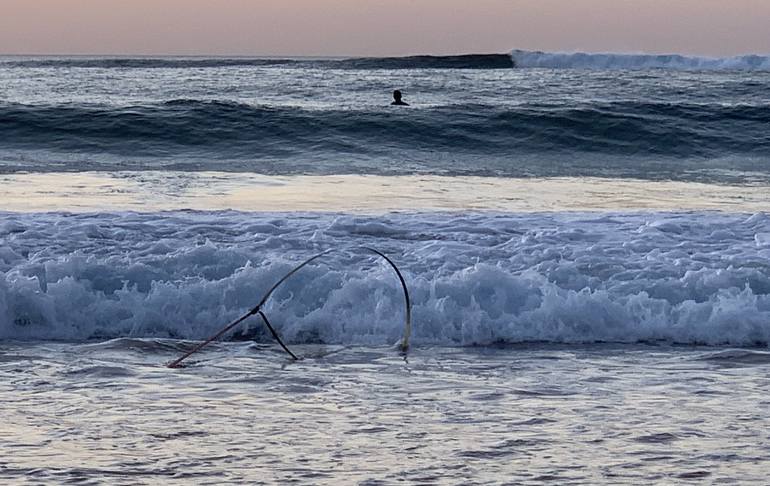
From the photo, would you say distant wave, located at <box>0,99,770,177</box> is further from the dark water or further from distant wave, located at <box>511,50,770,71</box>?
distant wave, located at <box>511,50,770,71</box>

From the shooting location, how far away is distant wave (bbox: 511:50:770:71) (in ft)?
160

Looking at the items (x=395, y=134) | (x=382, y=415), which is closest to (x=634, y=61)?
(x=395, y=134)

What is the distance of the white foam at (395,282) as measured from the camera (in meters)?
6.34

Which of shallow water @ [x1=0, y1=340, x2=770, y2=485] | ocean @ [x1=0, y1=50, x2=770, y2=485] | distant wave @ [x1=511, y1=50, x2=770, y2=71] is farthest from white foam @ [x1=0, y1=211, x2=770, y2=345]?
distant wave @ [x1=511, y1=50, x2=770, y2=71]

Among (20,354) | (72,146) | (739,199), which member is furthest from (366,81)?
(20,354)

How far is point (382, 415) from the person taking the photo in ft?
14.8

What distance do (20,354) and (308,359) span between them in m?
1.34

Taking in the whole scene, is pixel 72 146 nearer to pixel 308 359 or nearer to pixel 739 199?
pixel 739 199

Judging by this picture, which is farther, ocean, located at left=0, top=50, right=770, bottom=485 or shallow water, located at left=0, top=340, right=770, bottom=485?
ocean, located at left=0, top=50, right=770, bottom=485

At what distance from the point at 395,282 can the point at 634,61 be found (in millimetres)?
44921

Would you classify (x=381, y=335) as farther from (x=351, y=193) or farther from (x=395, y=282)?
(x=351, y=193)

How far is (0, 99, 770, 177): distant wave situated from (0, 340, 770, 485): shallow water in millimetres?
11382

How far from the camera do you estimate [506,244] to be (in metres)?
7.59

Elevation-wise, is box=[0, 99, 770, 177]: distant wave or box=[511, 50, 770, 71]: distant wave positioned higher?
box=[511, 50, 770, 71]: distant wave
